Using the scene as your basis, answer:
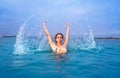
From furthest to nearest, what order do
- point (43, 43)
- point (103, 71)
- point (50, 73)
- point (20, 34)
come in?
point (43, 43), point (20, 34), point (103, 71), point (50, 73)

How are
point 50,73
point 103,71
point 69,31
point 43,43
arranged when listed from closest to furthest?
point 50,73, point 103,71, point 69,31, point 43,43

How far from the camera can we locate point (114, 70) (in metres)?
7.27

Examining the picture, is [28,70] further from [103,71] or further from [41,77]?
[103,71]

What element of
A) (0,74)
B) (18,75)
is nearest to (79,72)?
(18,75)

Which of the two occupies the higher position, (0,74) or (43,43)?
(43,43)

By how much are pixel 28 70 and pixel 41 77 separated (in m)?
1.05

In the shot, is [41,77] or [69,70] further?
[69,70]

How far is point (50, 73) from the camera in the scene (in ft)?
21.6

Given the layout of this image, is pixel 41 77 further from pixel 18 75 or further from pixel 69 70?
pixel 69 70

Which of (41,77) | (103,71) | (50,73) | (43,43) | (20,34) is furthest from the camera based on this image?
(43,43)

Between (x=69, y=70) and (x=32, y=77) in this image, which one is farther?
(x=69, y=70)

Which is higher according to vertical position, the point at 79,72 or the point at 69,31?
the point at 69,31

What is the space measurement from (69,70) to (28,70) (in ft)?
4.92

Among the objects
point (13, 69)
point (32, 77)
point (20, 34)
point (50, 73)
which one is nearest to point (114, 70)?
point (50, 73)
